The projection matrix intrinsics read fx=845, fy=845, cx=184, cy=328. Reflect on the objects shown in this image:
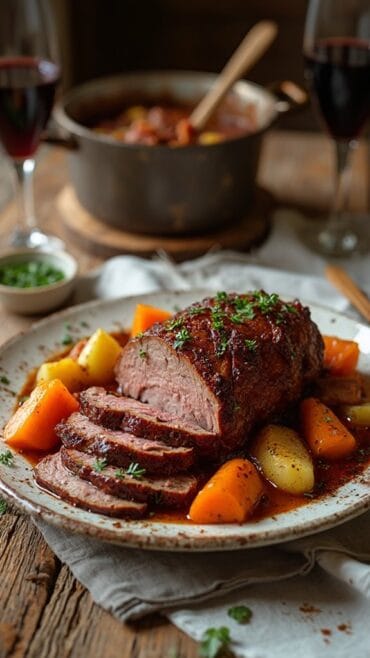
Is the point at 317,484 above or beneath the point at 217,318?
beneath

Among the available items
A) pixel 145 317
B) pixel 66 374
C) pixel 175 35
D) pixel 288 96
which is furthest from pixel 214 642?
pixel 175 35

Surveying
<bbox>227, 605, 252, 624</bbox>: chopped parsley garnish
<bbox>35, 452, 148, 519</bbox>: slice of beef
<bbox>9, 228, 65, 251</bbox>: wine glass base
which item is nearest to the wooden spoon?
<bbox>9, 228, 65, 251</bbox>: wine glass base

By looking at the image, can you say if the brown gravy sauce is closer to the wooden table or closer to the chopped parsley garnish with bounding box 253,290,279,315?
A: the wooden table

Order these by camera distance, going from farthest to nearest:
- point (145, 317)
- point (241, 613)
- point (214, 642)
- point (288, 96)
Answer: point (288, 96)
point (145, 317)
point (241, 613)
point (214, 642)

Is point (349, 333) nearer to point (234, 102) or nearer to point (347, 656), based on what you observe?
point (347, 656)

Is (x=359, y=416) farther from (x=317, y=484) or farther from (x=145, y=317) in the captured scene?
(x=145, y=317)

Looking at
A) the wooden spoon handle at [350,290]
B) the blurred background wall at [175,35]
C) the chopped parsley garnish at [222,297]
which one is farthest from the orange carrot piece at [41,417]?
the blurred background wall at [175,35]

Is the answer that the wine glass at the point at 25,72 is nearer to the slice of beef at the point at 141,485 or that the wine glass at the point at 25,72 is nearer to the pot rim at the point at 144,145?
the pot rim at the point at 144,145

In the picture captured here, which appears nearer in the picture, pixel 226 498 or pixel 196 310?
pixel 226 498
